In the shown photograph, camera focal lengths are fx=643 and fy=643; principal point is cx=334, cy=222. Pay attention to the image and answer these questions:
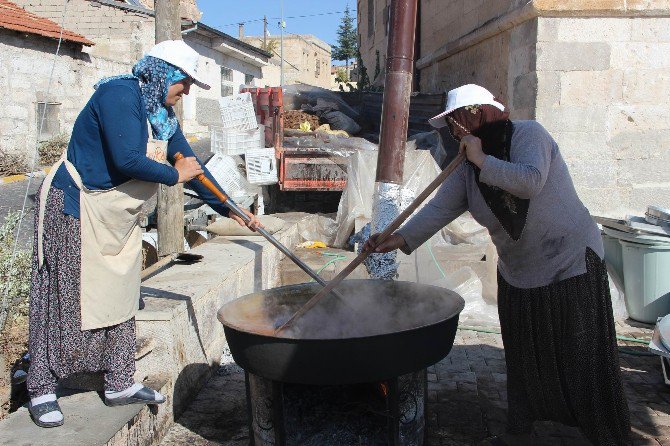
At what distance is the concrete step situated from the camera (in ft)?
8.54

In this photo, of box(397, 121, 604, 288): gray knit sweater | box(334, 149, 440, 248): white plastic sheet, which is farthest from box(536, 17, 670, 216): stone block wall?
box(397, 121, 604, 288): gray knit sweater

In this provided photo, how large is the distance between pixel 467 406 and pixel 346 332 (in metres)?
1.17

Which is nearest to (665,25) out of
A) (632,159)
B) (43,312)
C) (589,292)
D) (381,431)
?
(632,159)

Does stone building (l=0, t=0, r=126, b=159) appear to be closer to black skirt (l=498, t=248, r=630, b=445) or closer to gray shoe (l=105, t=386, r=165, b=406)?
gray shoe (l=105, t=386, r=165, b=406)

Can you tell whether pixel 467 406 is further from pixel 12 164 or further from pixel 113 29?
pixel 113 29

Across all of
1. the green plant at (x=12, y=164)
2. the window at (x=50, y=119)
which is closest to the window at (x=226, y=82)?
the window at (x=50, y=119)

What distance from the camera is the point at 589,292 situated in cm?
279

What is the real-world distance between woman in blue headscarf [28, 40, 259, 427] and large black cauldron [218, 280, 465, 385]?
0.58m

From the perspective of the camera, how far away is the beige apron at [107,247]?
108 inches

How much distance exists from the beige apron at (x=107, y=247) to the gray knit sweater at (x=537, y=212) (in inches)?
59.5

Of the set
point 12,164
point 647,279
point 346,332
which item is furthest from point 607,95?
point 12,164

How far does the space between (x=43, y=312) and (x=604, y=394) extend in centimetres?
245

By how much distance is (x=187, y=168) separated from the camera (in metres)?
3.00

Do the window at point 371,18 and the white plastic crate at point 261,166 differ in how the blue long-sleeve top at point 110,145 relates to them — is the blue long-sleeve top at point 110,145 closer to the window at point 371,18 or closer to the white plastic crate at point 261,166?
the white plastic crate at point 261,166
